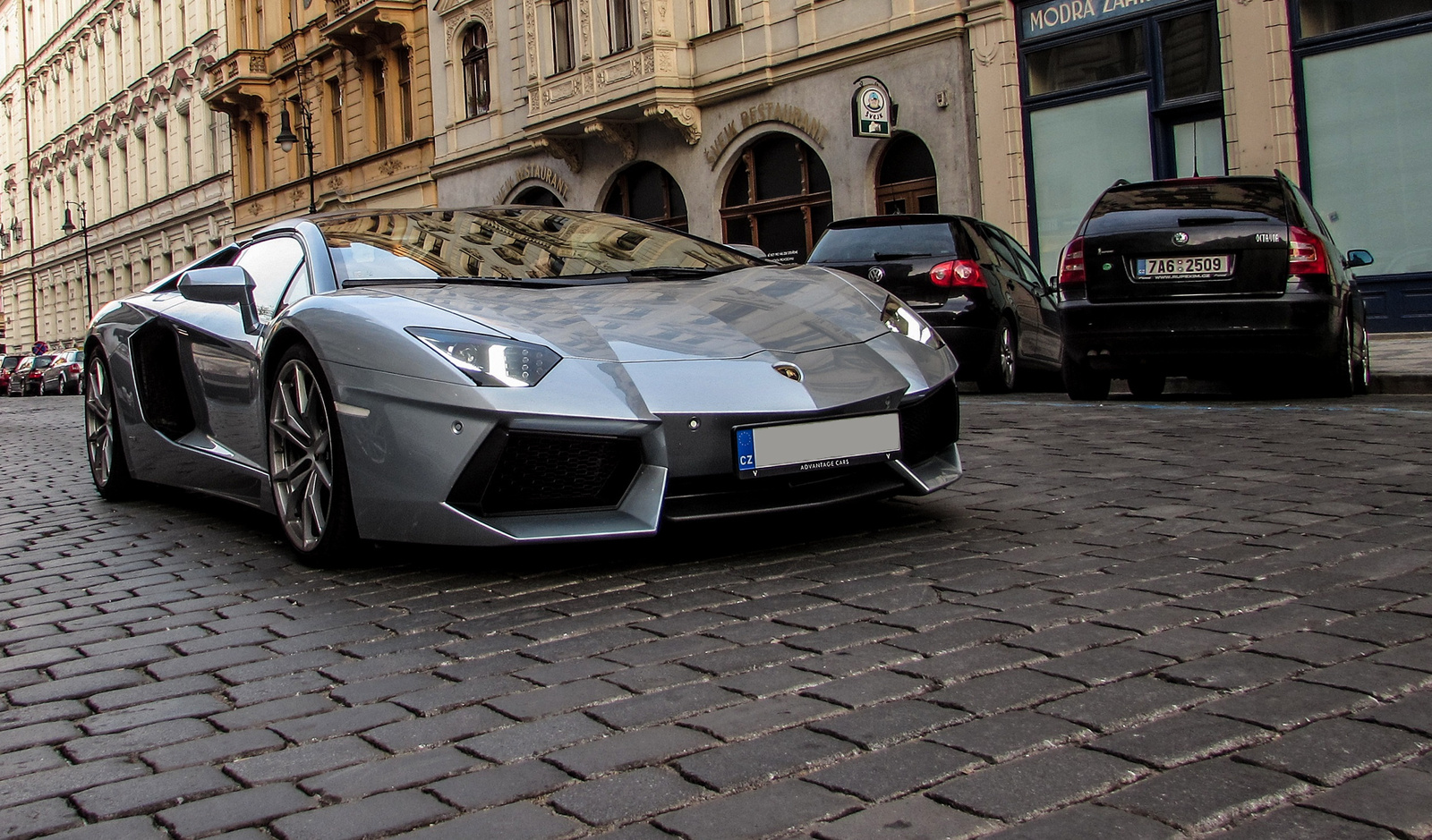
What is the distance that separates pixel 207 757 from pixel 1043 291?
35.9 feet

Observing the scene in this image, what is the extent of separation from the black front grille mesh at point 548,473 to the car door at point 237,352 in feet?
4.22

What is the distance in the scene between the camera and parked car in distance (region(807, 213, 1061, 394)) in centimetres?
1111

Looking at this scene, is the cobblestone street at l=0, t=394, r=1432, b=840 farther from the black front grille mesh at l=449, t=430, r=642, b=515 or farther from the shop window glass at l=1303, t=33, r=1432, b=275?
the shop window glass at l=1303, t=33, r=1432, b=275

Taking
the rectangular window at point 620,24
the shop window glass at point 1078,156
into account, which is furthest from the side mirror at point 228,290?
the rectangular window at point 620,24

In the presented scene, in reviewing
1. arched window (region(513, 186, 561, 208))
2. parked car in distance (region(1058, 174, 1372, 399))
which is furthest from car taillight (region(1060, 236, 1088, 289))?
arched window (region(513, 186, 561, 208))

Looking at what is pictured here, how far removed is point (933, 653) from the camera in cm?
292

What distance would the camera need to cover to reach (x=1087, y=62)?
17406 millimetres

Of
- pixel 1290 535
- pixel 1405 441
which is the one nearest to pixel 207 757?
pixel 1290 535

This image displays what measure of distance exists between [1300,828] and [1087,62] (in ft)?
54.6

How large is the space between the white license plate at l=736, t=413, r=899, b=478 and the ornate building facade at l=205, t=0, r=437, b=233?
25.4m

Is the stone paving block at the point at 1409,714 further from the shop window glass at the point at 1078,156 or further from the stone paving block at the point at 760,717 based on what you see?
the shop window glass at the point at 1078,156

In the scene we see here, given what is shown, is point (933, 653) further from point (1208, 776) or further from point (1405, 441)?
point (1405, 441)

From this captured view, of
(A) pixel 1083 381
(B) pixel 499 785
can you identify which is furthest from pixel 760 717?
(A) pixel 1083 381

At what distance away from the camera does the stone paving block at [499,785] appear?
2.22 meters
